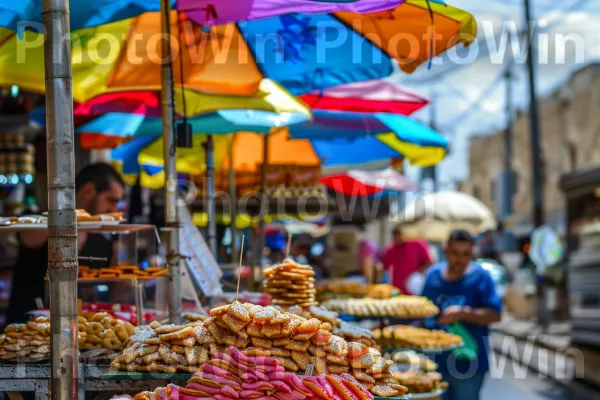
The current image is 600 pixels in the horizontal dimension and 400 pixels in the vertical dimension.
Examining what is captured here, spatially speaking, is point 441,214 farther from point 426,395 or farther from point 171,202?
point 171,202

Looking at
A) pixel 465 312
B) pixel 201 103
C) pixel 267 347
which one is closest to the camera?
pixel 267 347

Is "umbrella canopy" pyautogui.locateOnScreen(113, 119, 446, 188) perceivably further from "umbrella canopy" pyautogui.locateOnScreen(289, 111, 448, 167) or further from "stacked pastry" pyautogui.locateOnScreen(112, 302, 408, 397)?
"stacked pastry" pyautogui.locateOnScreen(112, 302, 408, 397)

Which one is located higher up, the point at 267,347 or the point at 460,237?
the point at 460,237

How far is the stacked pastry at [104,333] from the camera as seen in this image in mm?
4605

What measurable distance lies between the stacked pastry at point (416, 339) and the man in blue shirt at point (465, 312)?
13 cm

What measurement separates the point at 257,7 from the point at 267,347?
2048 mm

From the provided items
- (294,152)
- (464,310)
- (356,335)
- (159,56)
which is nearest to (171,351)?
(356,335)

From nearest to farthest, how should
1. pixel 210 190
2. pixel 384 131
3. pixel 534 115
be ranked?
1. pixel 210 190
2. pixel 384 131
3. pixel 534 115

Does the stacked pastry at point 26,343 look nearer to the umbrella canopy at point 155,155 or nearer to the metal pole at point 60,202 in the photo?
the metal pole at point 60,202

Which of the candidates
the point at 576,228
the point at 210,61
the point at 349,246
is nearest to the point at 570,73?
the point at 349,246

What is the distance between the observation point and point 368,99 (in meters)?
7.40

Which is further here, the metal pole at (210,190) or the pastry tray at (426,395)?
the metal pole at (210,190)

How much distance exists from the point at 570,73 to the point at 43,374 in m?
27.8

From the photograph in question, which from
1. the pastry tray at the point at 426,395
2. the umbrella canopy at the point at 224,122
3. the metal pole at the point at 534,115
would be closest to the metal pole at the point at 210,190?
the umbrella canopy at the point at 224,122
